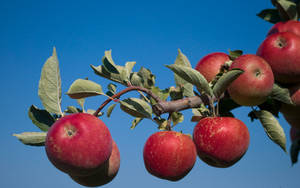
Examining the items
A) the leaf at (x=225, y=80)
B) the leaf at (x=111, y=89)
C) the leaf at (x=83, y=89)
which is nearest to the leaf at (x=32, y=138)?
the leaf at (x=83, y=89)

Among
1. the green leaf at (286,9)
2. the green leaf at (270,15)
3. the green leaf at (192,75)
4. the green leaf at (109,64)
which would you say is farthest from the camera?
the green leaf at (270,15)

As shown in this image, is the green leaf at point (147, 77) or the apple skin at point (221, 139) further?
the green leaf at point (147, 77)

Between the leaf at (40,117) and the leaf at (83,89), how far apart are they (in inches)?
8.0

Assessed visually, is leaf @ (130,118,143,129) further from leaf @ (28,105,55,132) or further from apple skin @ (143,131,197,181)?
leaf @ (28,105,55,132)

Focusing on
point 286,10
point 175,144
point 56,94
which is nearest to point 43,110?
point 56,94

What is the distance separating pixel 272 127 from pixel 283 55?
1.47ft

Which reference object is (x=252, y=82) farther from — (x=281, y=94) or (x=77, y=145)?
(x=77, y=145)

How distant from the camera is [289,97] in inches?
81.7

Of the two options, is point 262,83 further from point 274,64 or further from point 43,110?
point 43,110

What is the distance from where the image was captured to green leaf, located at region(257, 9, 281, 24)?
2.53 m

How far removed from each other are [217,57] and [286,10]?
58 centimetres

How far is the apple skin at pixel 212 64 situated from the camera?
231cm

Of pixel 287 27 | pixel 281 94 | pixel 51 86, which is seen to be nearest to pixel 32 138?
pixel 51 86

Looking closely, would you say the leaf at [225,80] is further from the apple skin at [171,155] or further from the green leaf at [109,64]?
the green leaf at [109,64]
